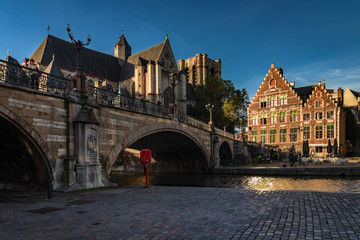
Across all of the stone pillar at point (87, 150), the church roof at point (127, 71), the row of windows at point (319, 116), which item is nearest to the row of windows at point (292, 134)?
the row of windows at point (319, 116)

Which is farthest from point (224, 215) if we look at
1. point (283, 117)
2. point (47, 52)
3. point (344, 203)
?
point (283, 117)

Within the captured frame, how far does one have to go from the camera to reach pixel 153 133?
19562 mm

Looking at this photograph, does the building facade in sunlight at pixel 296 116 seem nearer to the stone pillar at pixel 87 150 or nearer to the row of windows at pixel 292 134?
the row of windows at pixel 292 134

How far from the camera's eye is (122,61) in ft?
177

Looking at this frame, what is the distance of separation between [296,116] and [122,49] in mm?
35965

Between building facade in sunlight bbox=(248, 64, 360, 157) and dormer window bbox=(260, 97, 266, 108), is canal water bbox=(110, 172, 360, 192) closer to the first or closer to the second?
building facade in sunlight bbox=(248, 64, 360, 157)

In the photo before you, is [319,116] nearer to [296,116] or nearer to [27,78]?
[296,116]

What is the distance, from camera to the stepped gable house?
4012cm

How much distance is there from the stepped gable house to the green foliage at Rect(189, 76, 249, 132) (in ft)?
10.9

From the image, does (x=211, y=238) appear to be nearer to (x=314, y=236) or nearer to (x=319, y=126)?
(x=314, y=236)

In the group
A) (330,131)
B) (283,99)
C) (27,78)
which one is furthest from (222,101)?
(27,78)

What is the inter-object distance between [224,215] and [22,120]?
8.48 metres

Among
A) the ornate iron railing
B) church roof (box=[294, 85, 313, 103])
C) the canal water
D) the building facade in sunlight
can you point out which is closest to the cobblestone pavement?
the ornate iron railing

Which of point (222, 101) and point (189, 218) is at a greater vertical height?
point (222, 101)
